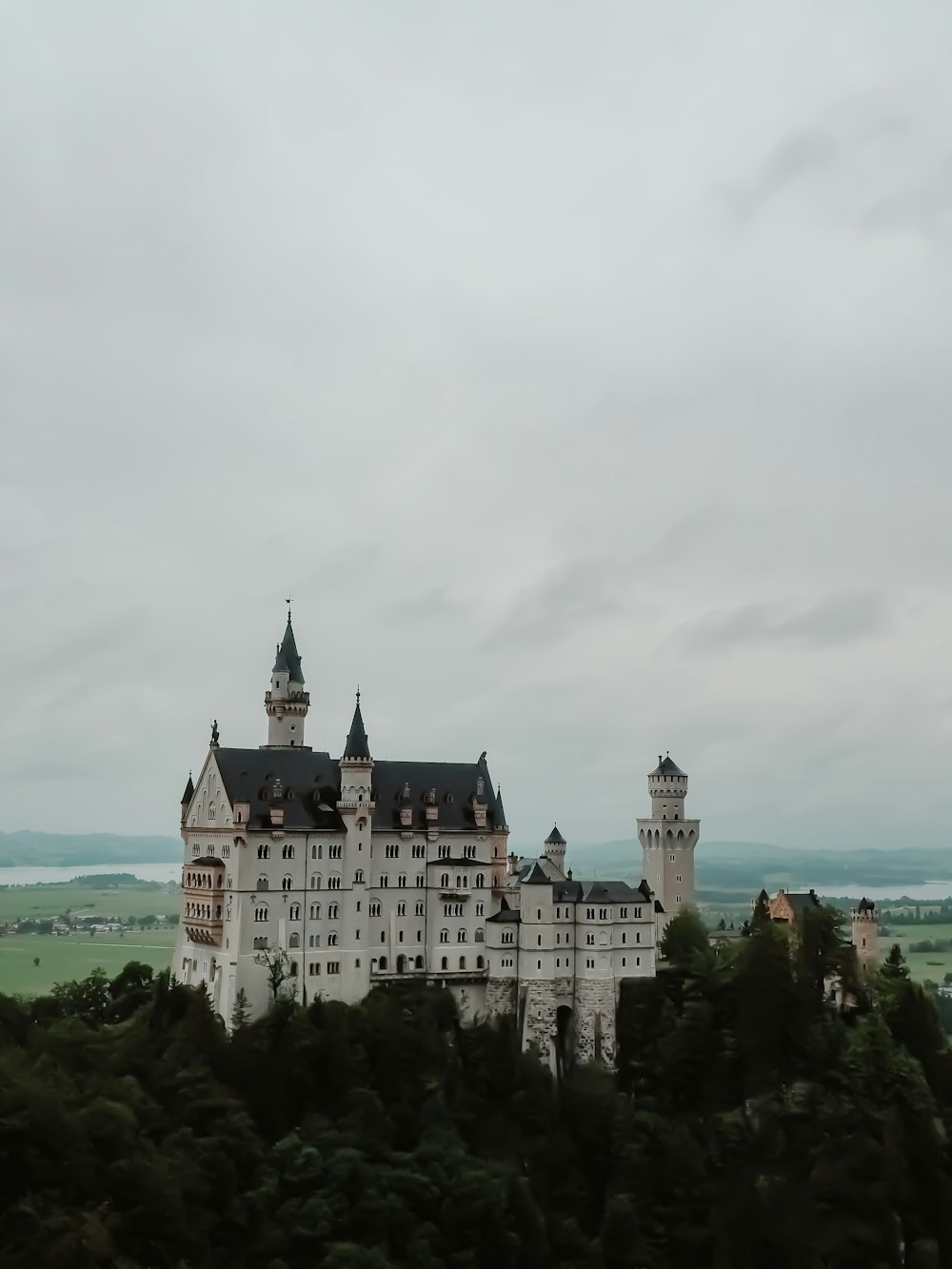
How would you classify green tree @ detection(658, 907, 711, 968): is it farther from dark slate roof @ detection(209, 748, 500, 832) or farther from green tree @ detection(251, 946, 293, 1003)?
green tree @ detection(251, 946, 293, 1003)

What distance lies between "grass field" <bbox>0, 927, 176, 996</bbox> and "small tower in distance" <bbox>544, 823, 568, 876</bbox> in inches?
2035

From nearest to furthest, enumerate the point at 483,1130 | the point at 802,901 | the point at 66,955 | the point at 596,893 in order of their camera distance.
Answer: the point at 483,1130 → the point at 596,893 → the point at 802,901 → the point at 66,955

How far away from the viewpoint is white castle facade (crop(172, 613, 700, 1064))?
75.2 m

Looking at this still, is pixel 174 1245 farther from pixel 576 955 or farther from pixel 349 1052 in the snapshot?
pixel 576 955

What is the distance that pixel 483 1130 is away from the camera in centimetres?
6756

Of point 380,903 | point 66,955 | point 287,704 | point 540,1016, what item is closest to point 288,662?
point 287,704

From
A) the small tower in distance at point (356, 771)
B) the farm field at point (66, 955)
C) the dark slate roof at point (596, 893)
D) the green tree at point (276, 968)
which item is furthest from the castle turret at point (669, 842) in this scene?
the farm field at point (66, 955)

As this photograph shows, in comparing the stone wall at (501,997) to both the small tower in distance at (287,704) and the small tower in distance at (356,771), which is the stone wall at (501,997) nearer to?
the small tower in distance at (356,771)

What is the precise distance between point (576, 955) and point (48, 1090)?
32696 millimetres

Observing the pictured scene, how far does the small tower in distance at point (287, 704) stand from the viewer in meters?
83.5

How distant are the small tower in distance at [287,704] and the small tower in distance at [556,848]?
1763 centimetres

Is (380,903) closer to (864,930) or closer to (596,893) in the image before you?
(596,893)

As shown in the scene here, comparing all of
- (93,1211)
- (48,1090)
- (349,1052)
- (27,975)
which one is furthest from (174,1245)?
(27,975)

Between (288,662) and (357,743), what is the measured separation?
8.89 meters
